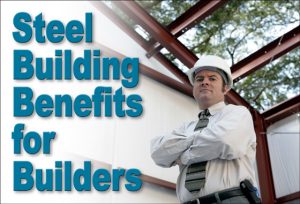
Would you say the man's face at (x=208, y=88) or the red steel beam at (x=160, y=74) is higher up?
the red steel beam at (x=160, y=74)

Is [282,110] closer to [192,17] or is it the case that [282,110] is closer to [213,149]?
[192,17]

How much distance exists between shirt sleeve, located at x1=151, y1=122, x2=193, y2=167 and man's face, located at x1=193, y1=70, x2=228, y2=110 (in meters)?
0.19

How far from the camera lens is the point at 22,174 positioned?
4207mm

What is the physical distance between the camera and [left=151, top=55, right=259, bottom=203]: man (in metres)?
2.04

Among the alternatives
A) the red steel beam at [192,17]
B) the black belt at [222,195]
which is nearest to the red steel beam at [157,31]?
the red steel beam at [192,17]

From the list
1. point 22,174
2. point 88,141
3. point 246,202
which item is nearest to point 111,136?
point 88,141

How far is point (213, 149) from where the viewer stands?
80.7 inches

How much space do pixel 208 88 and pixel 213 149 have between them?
1.20ft

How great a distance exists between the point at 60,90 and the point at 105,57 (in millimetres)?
823

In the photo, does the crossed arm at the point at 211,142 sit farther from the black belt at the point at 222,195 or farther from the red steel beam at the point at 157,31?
the red steel beam at the point at 157,31

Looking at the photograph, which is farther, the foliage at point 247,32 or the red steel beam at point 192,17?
the foliage at point 247,32

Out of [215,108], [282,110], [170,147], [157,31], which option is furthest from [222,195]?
[282,110]

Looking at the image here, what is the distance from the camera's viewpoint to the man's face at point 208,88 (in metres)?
2.29

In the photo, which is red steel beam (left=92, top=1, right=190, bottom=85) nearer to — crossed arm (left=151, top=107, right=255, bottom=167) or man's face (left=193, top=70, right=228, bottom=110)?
man's face (left=193, top=70, right=228, bottom=110)
